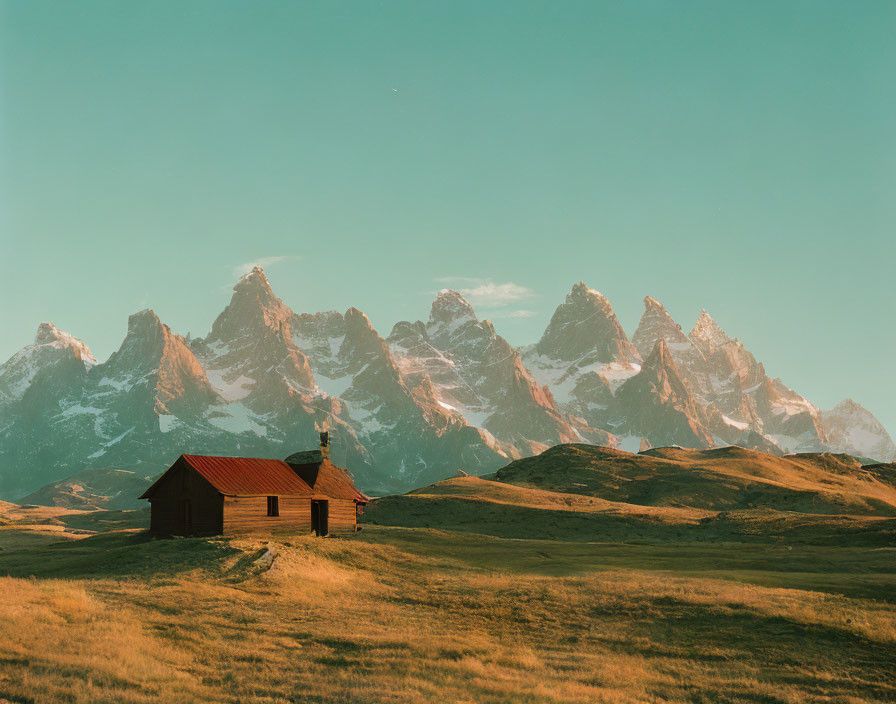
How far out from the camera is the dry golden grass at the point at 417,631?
62.0ft

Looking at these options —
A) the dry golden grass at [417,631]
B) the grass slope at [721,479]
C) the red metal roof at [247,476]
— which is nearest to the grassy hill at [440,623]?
the dry golden grass at [417,631]

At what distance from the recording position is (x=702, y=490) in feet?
396

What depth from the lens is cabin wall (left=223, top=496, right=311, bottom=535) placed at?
5069 cm

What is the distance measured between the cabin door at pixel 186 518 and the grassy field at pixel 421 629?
6499mm

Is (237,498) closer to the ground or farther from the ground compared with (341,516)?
farther from the ground

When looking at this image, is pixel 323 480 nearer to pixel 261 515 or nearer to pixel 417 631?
pixel 261 515

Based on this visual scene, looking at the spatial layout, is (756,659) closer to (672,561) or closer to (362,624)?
(362,624)

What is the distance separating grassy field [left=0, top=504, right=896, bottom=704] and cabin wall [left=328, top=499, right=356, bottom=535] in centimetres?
1286

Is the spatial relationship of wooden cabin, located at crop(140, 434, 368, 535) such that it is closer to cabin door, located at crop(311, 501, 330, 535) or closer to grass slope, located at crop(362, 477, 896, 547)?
cabin door, located at crop(311, 501, 330, 535)

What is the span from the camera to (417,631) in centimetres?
2702

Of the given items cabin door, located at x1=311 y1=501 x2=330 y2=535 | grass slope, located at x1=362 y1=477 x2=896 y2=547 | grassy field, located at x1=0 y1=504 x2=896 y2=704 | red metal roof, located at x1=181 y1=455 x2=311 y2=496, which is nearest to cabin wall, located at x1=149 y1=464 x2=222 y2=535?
red metal roof, located at x1=181 y1=455 x2=311 y2=496

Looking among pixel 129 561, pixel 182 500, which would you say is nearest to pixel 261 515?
pixel 182 500

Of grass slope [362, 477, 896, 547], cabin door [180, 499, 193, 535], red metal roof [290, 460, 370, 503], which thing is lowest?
grass slope [362, 477, 896, 547]

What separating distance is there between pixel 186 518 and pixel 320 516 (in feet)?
36.2
